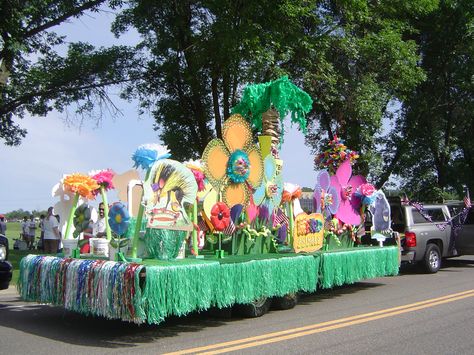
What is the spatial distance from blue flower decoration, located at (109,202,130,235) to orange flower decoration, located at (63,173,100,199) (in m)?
0.68

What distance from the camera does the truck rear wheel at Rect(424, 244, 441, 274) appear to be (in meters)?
14.0

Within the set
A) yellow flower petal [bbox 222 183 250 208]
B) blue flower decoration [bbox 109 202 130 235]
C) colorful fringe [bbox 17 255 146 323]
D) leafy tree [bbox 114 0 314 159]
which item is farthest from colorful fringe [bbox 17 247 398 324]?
leafy tree [bbox 114 0 314 159]

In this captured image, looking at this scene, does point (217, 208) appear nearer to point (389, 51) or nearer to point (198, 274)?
point (198, 274)

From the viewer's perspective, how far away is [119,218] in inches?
295

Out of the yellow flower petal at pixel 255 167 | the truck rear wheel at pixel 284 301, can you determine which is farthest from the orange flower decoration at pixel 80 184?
the truck rear wheel at pixel 284 301

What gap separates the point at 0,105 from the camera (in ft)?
54.5

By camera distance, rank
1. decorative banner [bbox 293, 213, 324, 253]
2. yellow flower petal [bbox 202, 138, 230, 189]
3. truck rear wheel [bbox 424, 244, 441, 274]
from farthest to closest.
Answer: truck rear wheel [bbox 424, 244, 441, 274] → decorative banner [bbox 293, 213, 324, 253] → yellow flower petal [bbox 202, 138, 230, 189]

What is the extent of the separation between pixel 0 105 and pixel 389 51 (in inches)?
477

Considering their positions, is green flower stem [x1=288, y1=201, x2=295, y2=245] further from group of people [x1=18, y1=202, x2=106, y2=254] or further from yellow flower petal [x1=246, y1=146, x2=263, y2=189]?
group of people [x1=18, y1=202, x2=106, y2=254]

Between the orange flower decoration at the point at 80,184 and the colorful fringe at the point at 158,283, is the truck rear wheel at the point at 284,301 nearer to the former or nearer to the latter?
the colorful fringe at the point at 158,283

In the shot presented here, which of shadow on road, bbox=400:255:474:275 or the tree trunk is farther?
shadow on road, bbox=400:255:474:275

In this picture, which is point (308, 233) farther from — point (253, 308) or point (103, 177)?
point (103, 177)

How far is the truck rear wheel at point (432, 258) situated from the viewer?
14.0 m

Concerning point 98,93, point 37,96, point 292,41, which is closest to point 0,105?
point 37,96
